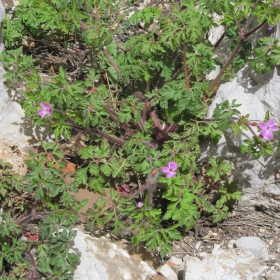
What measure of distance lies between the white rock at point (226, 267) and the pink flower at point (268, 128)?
3.40ft

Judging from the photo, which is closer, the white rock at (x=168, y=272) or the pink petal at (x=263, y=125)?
the pink petal at (x=263, y=125)

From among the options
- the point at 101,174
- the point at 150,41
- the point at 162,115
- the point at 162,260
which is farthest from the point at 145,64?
the point at 162,260

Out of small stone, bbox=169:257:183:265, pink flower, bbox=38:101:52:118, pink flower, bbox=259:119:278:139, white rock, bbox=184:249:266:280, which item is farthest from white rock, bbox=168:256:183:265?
pink flower, bbox=38:101:52:118

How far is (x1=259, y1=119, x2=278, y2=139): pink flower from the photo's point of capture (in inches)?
154

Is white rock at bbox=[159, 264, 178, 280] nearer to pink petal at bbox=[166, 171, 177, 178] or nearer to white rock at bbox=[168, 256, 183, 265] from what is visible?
white rock at bbox=[168, 256, 183, 265]

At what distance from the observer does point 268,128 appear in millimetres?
3941

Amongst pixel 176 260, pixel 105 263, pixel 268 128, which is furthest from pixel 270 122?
pixel 105 263

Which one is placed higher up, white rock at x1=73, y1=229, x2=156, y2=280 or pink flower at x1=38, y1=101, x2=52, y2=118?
pink flower at x1=38, y1=101, x2=52, y2=118

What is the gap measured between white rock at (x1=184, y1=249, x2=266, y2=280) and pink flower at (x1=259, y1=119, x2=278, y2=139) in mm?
1037

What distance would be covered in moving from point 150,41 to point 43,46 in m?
1.81

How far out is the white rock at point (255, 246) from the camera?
4.37 meters

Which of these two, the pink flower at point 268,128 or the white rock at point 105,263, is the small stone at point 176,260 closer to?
the white rock at point 105,263

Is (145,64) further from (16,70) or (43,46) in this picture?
(43,46)

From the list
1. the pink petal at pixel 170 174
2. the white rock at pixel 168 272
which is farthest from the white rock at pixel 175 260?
the pink petal at pixel 170 174
